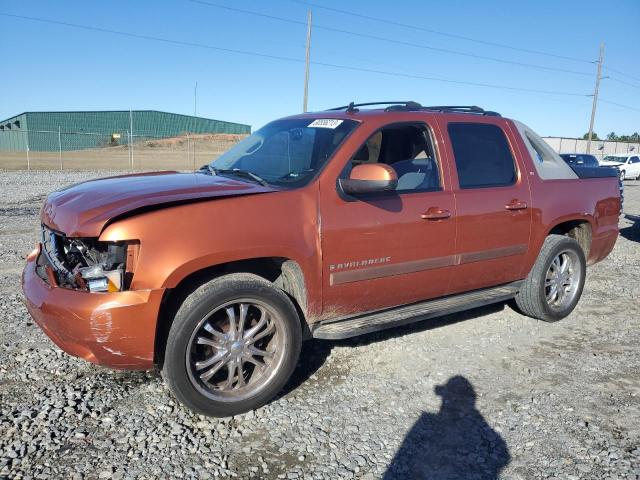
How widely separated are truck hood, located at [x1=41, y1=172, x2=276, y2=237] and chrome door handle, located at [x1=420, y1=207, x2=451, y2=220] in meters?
1.19

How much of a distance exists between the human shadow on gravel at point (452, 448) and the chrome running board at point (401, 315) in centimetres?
67

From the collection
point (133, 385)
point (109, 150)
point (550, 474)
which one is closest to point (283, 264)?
point (133, 385)

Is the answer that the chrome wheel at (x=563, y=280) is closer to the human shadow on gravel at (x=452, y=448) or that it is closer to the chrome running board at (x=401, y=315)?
the chrome running board at (x=401, y=315)

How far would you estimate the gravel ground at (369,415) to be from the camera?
277 cm

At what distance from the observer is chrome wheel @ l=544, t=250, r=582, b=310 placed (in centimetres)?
510

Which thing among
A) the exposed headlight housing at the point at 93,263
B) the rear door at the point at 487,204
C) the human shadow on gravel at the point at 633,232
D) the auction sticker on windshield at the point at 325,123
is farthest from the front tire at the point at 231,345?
the human shadow on gravel at the point at 633,232

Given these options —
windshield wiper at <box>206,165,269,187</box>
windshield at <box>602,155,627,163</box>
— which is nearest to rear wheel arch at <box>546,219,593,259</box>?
windshield wiper at <box>206,165,269,187</box>

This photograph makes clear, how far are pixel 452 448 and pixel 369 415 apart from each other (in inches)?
21.9

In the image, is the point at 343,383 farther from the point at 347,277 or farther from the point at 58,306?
the point at 58,306

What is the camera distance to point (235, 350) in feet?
10.6

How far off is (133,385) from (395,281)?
1964 mm

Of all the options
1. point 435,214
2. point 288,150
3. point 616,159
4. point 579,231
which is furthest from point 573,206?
point 616,159

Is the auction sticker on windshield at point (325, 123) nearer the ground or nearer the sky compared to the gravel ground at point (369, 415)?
nearer the sky

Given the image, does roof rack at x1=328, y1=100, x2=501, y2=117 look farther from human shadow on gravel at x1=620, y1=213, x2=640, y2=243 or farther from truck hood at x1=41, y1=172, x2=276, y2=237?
human shadow on gravel at x1=620, y1=213, x2=640, y2=243
